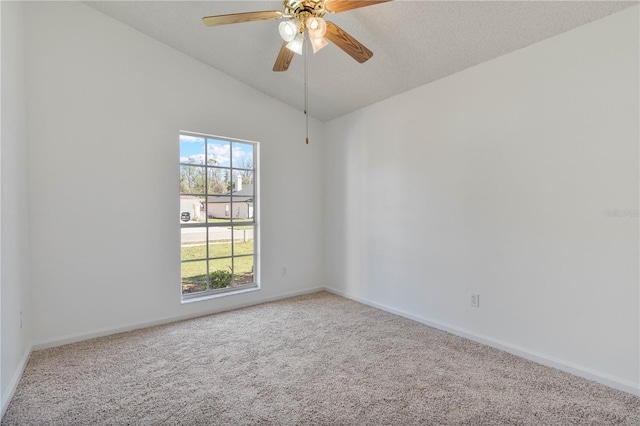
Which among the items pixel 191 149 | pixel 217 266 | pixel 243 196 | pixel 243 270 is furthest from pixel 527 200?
pixel 191 149

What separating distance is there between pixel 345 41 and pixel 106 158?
2437 millimetres

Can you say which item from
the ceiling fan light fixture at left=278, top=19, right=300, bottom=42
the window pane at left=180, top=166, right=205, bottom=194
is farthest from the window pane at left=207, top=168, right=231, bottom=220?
the ceiling fan light fixture at left=278, top=19, right=300, bottom=42

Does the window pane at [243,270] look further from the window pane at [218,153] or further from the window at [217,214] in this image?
the window pane at [218,153]

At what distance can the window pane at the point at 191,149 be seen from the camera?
3514mm

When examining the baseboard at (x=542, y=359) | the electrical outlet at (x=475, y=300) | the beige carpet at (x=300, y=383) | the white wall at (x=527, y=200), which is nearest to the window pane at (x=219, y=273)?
the beige carpet at (x=300, y=383)

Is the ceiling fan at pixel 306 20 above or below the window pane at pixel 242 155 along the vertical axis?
above

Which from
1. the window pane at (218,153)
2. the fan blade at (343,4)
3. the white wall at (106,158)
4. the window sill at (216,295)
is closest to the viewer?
the fan blade at (343,4)

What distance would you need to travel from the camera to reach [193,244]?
142 inches

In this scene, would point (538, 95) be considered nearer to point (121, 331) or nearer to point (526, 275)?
point (526, 275)

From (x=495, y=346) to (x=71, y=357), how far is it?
139 inches

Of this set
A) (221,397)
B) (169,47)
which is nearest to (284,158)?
(169,47)

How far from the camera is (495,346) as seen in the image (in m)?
2.70

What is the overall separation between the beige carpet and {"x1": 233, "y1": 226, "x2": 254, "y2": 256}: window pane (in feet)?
3.62

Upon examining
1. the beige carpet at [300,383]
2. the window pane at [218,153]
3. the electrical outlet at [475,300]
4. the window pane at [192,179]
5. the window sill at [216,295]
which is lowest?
the beige carpet at [300,383]
